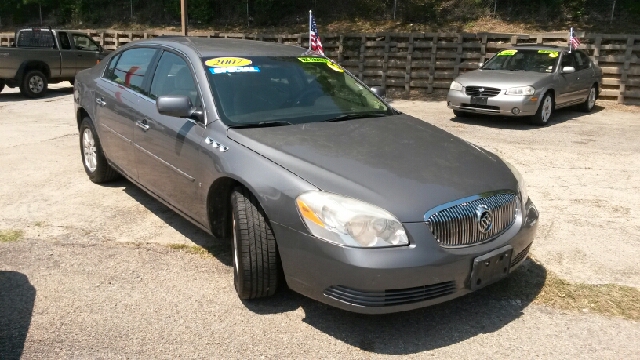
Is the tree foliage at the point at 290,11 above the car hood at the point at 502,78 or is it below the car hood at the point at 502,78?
above

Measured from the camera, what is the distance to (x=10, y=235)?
195 inches

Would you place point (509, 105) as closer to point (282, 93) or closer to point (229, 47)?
point (229, 47)

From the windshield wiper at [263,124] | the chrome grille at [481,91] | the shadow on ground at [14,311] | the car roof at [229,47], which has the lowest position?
the shadow on ground at [14,311]

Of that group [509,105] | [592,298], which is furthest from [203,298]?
[509,105]

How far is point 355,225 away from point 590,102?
11.3 meters

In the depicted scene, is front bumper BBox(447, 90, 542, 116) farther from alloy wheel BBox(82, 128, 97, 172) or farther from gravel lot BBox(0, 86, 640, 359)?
alloy wheel BBox(82, 128, 97, 172)

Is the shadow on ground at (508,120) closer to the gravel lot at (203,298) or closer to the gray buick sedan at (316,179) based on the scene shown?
the gravel lot at (203,298)

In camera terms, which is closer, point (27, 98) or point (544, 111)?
point (544, 111)

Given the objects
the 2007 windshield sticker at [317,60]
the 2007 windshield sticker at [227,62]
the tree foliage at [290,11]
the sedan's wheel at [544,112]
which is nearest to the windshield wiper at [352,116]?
the 2007 windshield sticker at [317,60]

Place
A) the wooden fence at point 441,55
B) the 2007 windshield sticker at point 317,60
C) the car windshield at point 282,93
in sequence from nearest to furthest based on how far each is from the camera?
the car windshield at point 282,93
the 2007 windshield sticker at point 317,60
the wooden fence at point 441,55

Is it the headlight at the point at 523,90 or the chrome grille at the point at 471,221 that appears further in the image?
the headlight at the point at 523,90

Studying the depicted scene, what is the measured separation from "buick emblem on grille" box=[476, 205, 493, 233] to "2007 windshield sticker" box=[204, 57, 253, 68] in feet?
7.09

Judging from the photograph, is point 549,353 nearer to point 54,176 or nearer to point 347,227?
point 347,227

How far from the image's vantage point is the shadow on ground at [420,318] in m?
3.36
